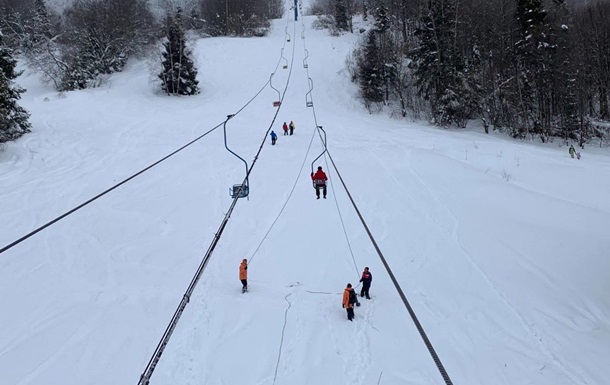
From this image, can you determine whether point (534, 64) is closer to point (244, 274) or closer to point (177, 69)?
point (244, 274)

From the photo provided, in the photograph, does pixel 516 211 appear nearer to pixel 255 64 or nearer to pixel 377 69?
pixel 377 69

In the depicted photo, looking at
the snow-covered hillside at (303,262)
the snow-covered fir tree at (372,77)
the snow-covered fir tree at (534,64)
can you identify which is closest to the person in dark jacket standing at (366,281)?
the snow-covered hillside at (303,262)

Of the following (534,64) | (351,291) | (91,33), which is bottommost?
(351,291)

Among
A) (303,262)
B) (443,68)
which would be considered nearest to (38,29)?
(443,68)

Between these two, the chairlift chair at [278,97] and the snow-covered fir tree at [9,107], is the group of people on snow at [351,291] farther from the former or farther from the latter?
the chairlift chair at [278,97]

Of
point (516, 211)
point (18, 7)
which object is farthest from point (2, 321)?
point (18, 7)

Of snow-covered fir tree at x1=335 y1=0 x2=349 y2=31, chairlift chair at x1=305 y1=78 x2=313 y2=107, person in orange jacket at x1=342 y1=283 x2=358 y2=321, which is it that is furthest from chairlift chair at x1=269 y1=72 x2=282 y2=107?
person in orange jacket at x1=342 y1=283 x2=358 y2=321
